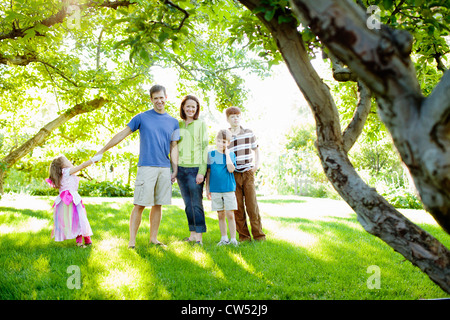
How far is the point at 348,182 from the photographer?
2.09 m

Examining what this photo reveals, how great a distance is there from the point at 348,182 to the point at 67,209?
3312 mm

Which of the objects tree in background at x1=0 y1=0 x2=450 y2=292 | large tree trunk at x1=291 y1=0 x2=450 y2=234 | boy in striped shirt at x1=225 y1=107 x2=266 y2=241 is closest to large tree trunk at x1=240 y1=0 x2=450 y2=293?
tree in background at x1=0 y1=0 x2=450 y2=292

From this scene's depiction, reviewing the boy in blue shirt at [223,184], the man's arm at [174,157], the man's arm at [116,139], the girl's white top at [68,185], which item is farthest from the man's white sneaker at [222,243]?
the girl's white top at [68,185]

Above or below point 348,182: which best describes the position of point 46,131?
above

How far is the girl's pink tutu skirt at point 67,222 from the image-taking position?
159 inches

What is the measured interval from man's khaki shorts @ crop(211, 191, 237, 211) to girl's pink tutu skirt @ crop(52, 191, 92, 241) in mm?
1515

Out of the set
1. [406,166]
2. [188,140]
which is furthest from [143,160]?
[406,166]

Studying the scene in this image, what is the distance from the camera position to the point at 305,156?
15.5 meters

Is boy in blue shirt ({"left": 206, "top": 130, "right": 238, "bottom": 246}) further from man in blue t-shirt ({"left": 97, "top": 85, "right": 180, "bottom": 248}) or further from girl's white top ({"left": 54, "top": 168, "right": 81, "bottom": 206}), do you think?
girl's white top ({"left": 54, "top": 168, "right": 81, "bottom": 206})

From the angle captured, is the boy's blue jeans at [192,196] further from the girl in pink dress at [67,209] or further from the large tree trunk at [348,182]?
the large tree trunk at [348,182]

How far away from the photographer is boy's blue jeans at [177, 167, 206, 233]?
4309 millimetres

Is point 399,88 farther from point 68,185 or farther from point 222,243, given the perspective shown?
point 68,185

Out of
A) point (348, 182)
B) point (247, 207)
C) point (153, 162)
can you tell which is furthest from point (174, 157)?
point (348, 182)
